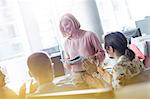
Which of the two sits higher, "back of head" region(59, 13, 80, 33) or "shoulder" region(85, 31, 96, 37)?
"back of head" region(59, 13, 80, 33)

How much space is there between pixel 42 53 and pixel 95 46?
0.64 feet

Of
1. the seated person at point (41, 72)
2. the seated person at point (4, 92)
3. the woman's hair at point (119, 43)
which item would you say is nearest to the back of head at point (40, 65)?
the seated person at point (41, 72)

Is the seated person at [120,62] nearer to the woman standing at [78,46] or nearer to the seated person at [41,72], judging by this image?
the woman standing at [78,46]

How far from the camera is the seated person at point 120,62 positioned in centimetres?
87

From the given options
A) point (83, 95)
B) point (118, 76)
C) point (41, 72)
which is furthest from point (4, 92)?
point (118, 76)

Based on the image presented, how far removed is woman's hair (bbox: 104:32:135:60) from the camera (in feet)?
2.89

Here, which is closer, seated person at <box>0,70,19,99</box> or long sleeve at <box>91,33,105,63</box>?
long sleeve at <box>91,33,105,63</box>

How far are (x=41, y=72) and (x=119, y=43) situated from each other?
1.03ft

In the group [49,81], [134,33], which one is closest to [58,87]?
[49,81]

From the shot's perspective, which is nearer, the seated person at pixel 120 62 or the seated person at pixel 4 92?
the seated person at pixel 120 62

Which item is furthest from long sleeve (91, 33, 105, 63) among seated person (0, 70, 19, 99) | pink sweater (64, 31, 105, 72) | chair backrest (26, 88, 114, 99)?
seated person (0, 70, 19, 99)

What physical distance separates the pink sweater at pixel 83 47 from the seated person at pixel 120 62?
0.03 meters

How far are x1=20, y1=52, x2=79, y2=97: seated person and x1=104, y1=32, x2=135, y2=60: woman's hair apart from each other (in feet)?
0.76

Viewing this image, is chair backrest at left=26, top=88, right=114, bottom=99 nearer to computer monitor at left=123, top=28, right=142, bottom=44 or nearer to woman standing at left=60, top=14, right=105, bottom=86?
woman standing at left=60, top=14, right=105, bottom=86
